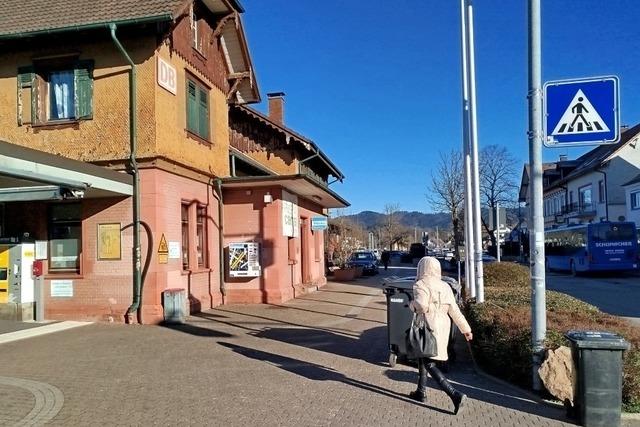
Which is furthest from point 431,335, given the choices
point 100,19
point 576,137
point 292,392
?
point 100,19

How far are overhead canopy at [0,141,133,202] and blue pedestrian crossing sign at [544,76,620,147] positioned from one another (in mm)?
7800

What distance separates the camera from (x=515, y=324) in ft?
24.3

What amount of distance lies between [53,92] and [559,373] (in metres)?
12.5

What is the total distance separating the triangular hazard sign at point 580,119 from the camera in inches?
249

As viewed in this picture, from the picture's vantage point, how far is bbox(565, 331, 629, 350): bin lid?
546cm

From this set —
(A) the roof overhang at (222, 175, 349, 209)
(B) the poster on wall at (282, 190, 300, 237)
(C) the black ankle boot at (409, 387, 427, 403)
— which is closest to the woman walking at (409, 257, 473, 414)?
(C) the black ankle boot at (409, 387, 427, 403)

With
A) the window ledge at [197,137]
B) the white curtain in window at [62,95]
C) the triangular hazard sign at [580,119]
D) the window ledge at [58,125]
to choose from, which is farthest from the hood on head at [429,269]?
the white curtain in window at [62,95]

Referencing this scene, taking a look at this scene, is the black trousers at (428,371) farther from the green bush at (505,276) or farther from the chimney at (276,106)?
the chimney at (276,106)

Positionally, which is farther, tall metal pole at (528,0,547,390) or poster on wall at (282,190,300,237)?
poster on wall at (282,190,300,237)

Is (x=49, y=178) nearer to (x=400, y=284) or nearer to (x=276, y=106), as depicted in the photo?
(x=400, y=284)

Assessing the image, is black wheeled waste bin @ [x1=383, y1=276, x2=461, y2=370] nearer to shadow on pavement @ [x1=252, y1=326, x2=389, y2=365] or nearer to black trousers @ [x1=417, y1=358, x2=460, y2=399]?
shadow on pavement @ [x1=252, y1=326, x2=389, y2=365]

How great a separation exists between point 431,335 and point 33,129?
11212mm

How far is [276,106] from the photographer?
3017 centimetres

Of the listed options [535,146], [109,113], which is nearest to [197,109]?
[109,113]
